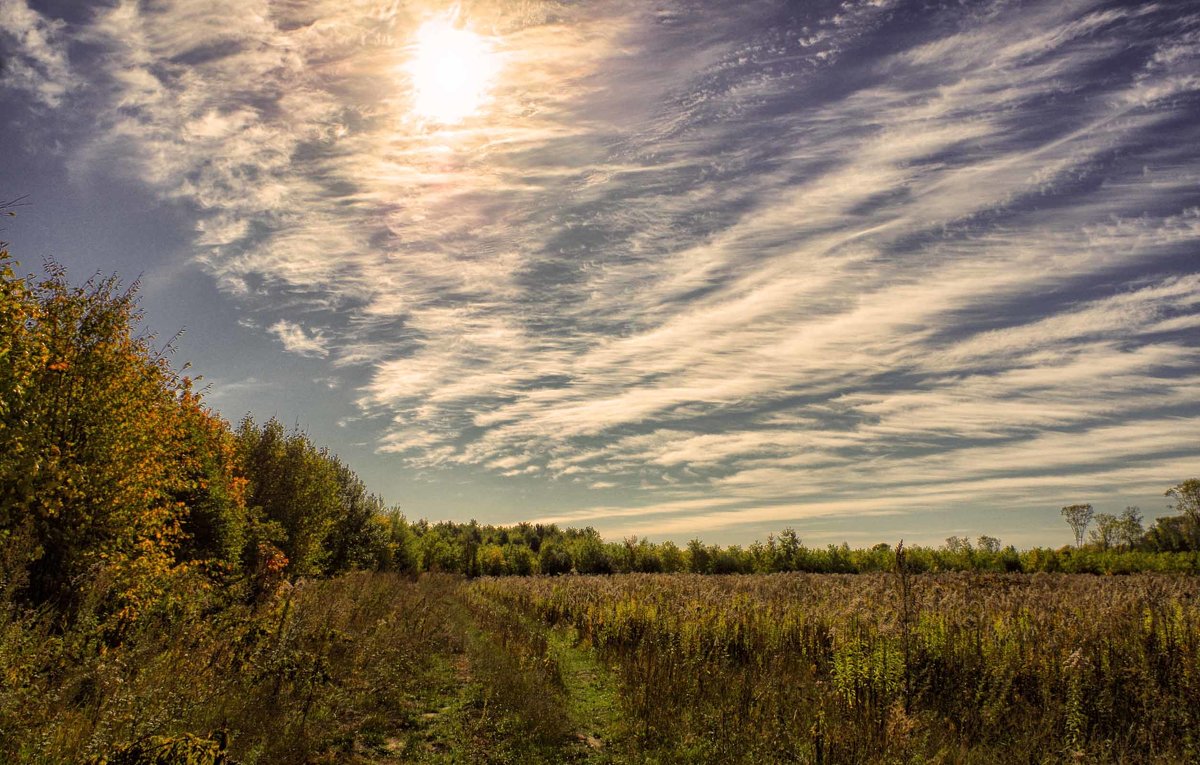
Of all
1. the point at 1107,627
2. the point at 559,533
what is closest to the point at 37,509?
the point at 1107,627

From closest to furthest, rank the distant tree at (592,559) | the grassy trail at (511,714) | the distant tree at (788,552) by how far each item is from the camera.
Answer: the grassy trail at (511,714) → the distant tree at (788,552) → the distant tree at (592,559)

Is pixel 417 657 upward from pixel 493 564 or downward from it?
upward

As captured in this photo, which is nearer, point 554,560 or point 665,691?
point 665,691

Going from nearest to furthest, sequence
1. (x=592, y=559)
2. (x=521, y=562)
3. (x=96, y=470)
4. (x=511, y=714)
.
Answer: (x=511, y=714) → (x=96, y=470) → (x=592, y=559) → (x=521, y=562)

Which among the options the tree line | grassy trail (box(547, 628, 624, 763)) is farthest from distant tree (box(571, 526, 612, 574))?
grassy trail (box(547, 628, 624, 763))

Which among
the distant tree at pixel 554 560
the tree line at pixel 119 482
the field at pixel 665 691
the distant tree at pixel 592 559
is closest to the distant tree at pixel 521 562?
the distant tree at pixel 554 560

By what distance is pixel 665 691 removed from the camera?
11.5 metres

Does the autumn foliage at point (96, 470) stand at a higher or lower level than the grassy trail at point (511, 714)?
higher

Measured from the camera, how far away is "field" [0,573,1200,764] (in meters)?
7.65

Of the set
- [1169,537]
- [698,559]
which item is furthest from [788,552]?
[1169,537]

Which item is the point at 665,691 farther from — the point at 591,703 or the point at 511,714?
the point at 511,714

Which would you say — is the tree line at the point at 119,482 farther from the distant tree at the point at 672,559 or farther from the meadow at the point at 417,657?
the distant tree at the point at 672,559

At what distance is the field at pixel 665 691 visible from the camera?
7.65m

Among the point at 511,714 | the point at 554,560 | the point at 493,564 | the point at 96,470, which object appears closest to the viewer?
the point at 511,714
